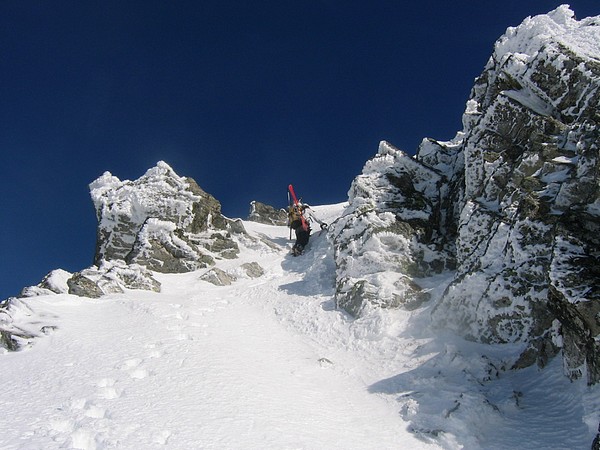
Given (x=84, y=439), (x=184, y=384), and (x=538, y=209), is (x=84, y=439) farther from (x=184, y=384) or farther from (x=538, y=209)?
(x=538, y=209)

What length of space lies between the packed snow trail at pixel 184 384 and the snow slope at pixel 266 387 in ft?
0.24

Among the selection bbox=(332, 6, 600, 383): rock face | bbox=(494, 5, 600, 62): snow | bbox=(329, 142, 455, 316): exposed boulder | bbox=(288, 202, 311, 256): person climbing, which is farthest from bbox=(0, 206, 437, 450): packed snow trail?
bbox=(494, 5, 600, 62): snow

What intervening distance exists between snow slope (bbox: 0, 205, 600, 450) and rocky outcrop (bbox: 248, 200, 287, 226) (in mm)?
49252

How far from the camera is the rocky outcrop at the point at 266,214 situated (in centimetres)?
7956

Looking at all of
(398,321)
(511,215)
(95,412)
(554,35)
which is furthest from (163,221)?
(554,35)

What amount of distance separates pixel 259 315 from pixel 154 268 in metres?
16.7

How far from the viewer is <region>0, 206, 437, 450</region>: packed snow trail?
47.0ft

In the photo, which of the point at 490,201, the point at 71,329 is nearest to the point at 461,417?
the point at 490,201

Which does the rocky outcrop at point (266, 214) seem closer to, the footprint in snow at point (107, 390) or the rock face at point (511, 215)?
the rock face at point (511, 215)

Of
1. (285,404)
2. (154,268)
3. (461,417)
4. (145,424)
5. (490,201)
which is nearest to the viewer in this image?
(145,424)

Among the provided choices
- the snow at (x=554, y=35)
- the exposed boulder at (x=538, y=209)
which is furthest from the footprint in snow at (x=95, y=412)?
the snow at (x=554, y=35)

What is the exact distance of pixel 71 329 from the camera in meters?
25.6

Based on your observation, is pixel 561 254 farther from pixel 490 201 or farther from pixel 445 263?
pixel 445 263

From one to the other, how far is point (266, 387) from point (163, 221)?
32.5m
